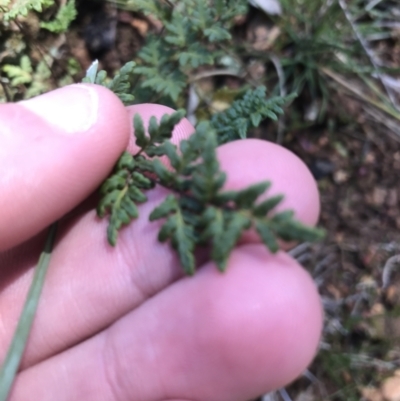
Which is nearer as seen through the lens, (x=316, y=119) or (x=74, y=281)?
(x=74, y=281)

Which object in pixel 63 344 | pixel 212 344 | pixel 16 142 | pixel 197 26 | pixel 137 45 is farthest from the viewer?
pixel 137 45

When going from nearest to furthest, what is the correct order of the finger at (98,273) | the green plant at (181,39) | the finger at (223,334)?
the finger at (223,334), the finger at (98,273), the green plant at (181,39)

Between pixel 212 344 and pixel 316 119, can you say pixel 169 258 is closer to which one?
pixel 212 344

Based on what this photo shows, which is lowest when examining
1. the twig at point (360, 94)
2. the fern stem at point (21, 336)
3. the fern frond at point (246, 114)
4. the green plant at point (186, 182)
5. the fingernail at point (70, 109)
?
the twig at point (360, 94)

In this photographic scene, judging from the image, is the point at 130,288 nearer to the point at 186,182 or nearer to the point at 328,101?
the point at 186,182

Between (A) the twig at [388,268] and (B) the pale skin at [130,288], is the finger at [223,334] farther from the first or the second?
(A) the twig at [388,268]

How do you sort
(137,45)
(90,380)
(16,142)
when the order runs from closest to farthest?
1. (16,142)
2. (90,380)
3. (137,45)

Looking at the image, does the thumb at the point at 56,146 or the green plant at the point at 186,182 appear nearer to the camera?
the green plant at the point at 186,182

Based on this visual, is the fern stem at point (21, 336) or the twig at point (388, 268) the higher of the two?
the fern stem at point (21, 336)

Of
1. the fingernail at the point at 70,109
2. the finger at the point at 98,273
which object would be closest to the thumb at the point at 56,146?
the fingernail at the point at 70,109

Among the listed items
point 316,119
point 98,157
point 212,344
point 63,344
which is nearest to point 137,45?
point 316,119
